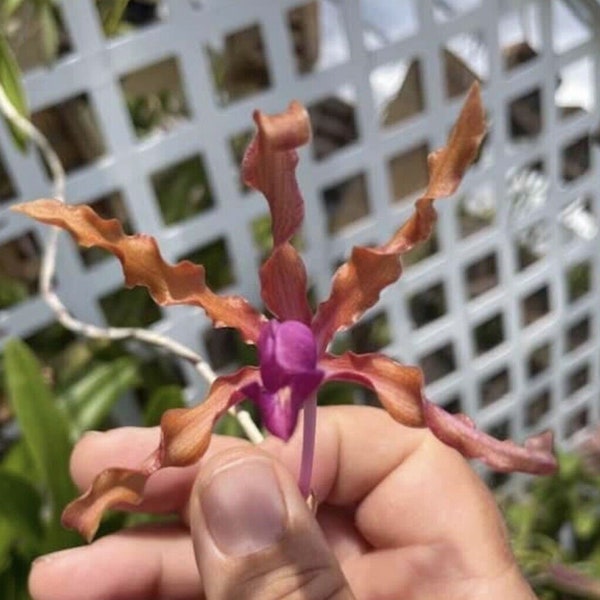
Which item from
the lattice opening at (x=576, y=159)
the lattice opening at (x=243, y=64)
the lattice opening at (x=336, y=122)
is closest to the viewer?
the lattice opening at (x=243, y=64)

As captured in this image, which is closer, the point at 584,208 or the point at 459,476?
the point at 459,476

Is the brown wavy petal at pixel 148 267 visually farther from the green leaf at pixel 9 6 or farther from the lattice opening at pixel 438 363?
the lattice opening at pixel 438 363

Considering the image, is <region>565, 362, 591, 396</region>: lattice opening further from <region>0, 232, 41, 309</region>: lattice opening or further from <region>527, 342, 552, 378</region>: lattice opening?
<region>0, 232, 41, 309</region>: lattice opening

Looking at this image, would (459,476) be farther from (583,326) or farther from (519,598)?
(583,326)

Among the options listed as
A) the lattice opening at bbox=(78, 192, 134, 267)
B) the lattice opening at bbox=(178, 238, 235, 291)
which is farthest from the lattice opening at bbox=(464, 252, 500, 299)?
the lattice opening at bbox=(78, 192, 134, 267)

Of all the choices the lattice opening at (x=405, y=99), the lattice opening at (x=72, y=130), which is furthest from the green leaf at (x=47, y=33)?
the lattice opening at (x=405, y=99)

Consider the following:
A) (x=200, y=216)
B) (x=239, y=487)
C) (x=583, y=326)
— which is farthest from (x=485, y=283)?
(x=239, y=487)

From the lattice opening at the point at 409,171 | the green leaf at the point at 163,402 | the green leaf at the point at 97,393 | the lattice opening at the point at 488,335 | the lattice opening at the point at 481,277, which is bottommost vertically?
the lattice opening at the point at 488,335
